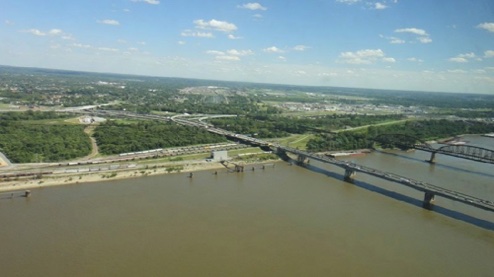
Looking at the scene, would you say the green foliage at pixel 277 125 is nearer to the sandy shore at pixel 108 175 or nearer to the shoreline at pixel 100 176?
the sandy shore at pixel 108 175

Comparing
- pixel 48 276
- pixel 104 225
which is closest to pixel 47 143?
pixel 104 225

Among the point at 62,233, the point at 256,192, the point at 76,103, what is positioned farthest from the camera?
the point at 76,103

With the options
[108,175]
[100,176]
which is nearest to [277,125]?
[108,175]

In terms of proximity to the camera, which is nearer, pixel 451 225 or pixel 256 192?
pixel 451 225

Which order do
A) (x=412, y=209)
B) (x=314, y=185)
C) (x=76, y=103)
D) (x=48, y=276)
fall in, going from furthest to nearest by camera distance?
1. (x=76, y=103)
2. (x=314, y=185)
3. (x=412, y=209)
4. (x=48, y=276)

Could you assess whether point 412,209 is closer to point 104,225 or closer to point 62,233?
point 104,225

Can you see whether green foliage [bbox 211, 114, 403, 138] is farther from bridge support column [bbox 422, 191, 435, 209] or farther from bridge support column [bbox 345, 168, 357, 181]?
bridge support column [bbox 422, 191, 435, 209]
